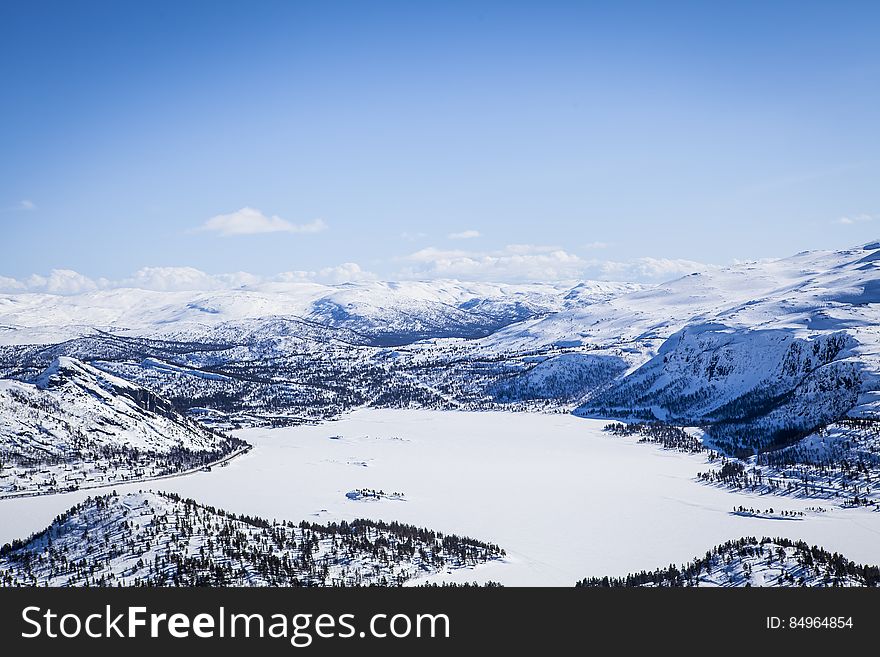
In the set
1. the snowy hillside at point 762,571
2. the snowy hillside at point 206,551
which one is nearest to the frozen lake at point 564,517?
the snowy hillside at point 762,571

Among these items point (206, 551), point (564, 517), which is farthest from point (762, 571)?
point (206, 551)

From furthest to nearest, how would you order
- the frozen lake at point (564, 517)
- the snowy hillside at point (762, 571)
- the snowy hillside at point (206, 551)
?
the frozen lake at point (564, 517) < the snowy hillside at point (206, 551) < the snowy hillside at point (762, 571)

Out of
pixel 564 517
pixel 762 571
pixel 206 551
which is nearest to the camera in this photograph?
pixel 762 571

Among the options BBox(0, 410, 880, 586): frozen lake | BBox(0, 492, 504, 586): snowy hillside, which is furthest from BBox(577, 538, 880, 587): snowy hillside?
BBox(0, 492, 504, 586): snowy hillside

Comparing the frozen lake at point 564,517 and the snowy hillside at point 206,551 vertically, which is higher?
the snowy hillside at point 206,551

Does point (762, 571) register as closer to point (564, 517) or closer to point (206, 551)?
point (564, 517)

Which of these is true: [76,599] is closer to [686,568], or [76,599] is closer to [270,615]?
[270,615]

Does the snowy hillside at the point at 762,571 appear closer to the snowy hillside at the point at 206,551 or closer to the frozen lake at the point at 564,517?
the frozen lake at the point at 564,517
